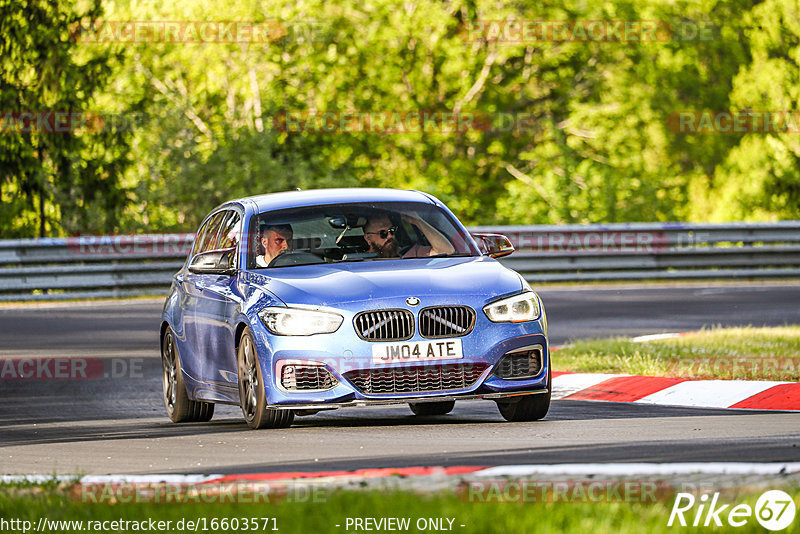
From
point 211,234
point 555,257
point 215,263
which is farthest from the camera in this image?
point 555,257

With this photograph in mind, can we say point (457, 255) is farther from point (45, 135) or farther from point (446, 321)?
point (45, 135)

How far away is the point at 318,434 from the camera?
32.0 ft

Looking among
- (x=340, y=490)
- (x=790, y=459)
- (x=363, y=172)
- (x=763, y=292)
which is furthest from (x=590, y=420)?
(x=363, y=172)

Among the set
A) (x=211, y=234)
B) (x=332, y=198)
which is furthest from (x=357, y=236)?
(x=211, y=234)

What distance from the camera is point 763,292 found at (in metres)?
24.5

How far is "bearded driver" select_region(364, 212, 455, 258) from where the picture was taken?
428 inches

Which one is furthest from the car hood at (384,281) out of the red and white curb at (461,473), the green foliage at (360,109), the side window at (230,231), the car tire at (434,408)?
the green foliage at (360,109)

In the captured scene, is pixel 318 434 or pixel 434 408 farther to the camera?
pixel 434 408

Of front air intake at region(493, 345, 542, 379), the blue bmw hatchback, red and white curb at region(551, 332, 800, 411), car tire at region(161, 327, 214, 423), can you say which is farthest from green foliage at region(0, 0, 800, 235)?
front air intake at region(493, 345, 542, 379)

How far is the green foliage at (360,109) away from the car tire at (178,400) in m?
19.2

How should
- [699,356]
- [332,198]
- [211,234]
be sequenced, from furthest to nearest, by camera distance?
[699,356] → [211,234] → [332,198]

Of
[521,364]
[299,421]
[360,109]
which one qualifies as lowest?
[360,109]

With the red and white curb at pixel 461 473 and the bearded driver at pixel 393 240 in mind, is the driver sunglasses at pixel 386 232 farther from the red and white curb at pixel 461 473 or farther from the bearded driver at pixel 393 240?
the red and white curb at pixel 461 473

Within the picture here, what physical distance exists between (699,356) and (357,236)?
4.15 meters
